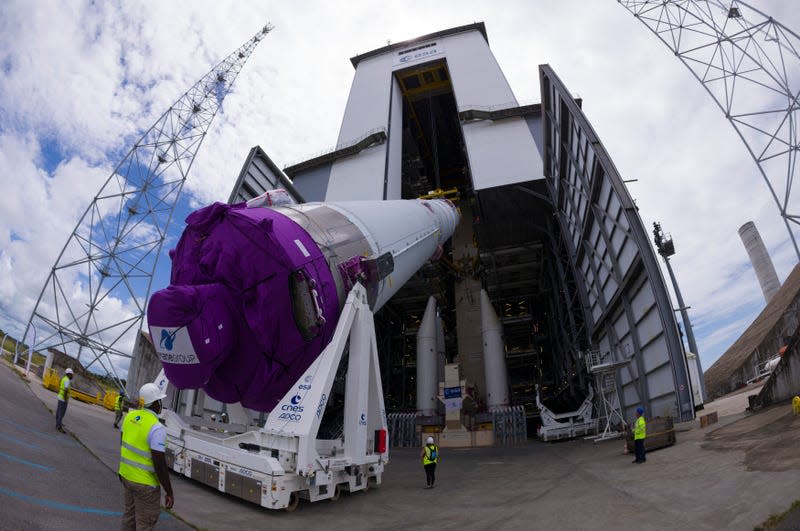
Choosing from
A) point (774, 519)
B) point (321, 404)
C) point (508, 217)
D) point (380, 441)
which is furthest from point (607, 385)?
point (321, 404)

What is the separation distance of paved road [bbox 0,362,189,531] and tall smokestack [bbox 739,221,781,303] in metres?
39.3

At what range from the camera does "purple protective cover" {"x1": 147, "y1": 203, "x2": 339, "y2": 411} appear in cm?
518

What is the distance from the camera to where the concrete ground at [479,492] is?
3807 mm

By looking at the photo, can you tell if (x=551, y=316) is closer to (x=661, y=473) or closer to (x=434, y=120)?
(x=434, y=120)

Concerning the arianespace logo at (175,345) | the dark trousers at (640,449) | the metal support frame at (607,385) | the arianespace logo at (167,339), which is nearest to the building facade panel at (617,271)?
the metal support frame at (607,385)

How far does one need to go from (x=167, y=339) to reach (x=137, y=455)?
7.53 feet

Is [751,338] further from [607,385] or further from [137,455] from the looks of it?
[137,455]

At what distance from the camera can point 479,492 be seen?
22.4ft

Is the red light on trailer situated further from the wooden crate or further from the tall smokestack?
the tall smokestack

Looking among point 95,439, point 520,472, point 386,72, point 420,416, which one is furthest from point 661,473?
point 386,72

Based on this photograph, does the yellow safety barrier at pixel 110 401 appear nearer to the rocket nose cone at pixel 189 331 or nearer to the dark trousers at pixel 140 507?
the rocket nose cone at pixel 189 331

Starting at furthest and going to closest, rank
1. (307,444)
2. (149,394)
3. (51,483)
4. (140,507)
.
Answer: (307,444) < (51,483) < (149,394) < (140,507)

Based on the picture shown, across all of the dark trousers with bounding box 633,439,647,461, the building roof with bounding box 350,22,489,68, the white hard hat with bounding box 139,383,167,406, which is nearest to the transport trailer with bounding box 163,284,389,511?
the white hard hat with bounding box 139,383,167,406

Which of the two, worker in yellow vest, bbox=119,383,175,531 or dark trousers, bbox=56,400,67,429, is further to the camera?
dark trousers, bbox=56,400,67,429
